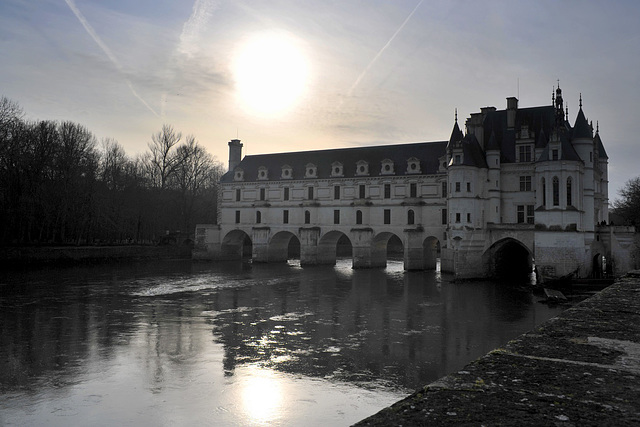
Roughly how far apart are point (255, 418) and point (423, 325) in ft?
37.2

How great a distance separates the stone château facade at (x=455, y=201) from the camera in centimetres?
3394

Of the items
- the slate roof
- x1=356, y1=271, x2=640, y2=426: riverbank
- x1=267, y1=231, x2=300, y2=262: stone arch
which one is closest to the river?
x1=356, y1=271, x2=640, y2=426: riverbank

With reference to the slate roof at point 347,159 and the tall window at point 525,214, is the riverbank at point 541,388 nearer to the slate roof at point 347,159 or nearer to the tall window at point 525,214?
the tall window at point 525,214

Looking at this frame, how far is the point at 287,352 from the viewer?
47.5 feet

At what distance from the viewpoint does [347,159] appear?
5212 centimetres

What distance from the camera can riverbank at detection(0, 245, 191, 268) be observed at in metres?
40.4

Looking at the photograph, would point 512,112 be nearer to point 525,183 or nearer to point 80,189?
point 525,183

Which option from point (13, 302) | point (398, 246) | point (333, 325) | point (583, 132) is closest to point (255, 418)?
point (333, 325)

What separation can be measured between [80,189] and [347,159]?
87.0 ft

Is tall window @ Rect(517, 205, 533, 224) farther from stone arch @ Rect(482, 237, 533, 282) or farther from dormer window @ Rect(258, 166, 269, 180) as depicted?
dormer window @ Rect(258, 166, 269, 180)

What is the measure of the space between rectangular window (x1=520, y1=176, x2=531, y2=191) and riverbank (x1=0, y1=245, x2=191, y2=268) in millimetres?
38847

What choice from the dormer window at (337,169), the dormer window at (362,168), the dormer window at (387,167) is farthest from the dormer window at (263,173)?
the dormer window at (387,167)

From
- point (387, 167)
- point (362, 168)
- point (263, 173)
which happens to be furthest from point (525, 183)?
point (263, 173)

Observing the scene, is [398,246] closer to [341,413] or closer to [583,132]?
[583,132]
